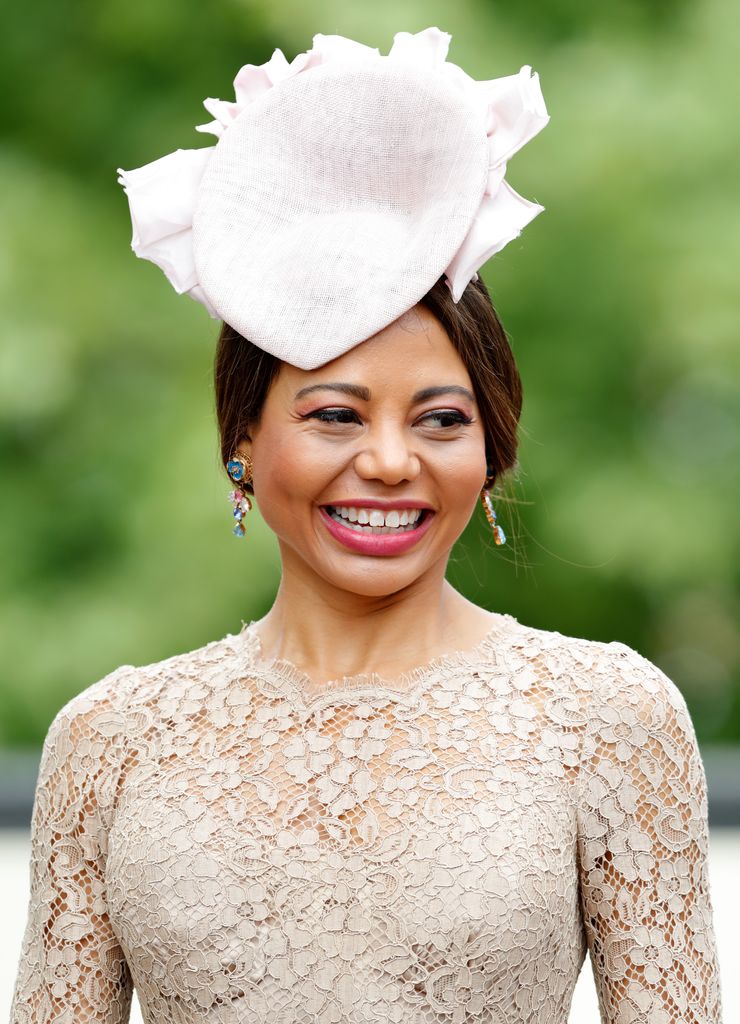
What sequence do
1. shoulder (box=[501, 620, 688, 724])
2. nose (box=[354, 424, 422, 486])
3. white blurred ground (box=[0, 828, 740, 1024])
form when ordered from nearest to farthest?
nose (box=[354, 424, 422, 486])
shoulder (box=[501, 620, 688, 724])
white blurred ground (box=[0, 828, 740, 1024])

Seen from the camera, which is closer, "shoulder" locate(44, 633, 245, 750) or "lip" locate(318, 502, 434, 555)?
"lip" locate(318, 502, 434, 555)

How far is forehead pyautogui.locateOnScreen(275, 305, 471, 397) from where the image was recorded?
224cm

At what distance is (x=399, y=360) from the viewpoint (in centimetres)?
224

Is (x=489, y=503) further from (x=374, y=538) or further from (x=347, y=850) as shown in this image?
(x=347, y=850)

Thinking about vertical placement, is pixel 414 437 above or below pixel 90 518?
above

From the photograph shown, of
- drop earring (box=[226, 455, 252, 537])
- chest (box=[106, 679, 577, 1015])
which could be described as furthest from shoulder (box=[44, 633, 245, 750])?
drop earring (box=[226, 455, 252, 537])

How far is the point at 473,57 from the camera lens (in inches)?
211

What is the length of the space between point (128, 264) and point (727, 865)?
291cm

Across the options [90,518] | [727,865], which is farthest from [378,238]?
[90,518]

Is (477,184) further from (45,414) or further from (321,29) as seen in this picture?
(45,414)

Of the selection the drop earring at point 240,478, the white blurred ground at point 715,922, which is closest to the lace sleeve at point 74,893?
the drop earring at point 240,478

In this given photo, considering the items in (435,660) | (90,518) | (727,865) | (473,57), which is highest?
(473,57)

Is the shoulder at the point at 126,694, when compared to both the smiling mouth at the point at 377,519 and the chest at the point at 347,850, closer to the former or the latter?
the chest at the point at 347,850

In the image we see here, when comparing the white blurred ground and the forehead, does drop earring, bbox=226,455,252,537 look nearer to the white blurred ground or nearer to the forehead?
the forehead
